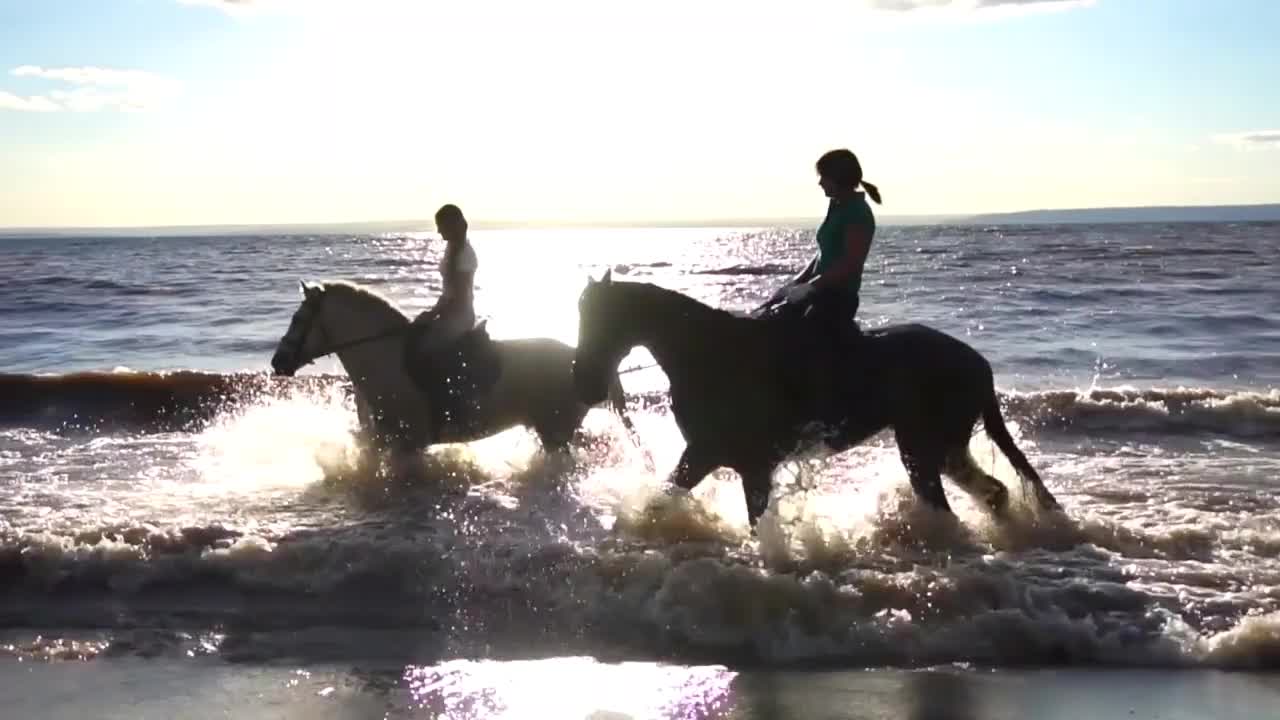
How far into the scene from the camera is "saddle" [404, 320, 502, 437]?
10.0 meters

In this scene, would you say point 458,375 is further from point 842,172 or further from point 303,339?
point 842,172

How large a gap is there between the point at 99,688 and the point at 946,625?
461cm

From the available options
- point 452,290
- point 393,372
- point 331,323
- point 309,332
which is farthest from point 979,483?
point 309,332

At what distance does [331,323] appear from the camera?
33.2ft

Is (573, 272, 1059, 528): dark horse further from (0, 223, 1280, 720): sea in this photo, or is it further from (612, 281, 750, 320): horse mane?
(0, 223, 1280, 720): sea

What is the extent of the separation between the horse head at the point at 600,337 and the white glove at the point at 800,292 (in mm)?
1087

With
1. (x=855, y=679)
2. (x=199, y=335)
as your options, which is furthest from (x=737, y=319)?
(x=199, y=335)

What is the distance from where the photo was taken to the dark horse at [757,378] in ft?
25.3

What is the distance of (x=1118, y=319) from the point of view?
2778cm

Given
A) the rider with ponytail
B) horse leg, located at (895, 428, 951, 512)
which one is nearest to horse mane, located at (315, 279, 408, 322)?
the rider with ponytail

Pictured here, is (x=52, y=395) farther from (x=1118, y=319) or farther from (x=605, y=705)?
(x=1118, y=319)

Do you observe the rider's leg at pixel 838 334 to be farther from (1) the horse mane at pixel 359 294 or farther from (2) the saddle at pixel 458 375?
(1) the horse mane at pixel 359 294

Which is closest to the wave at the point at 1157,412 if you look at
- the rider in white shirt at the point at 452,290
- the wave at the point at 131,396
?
the rider in white shirt at the point at 452,290

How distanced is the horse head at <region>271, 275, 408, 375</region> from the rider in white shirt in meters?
0.28
